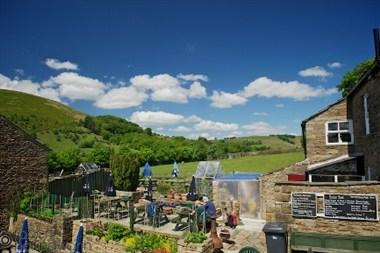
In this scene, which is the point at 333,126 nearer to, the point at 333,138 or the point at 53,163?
the point at 333,138

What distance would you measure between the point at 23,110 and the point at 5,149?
Answer: 301 feet

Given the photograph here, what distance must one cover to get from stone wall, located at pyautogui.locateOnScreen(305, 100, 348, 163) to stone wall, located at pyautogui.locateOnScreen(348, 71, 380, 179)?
2.47ft

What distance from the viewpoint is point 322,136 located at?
64.8 feet

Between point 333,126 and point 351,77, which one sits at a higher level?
point 351,77

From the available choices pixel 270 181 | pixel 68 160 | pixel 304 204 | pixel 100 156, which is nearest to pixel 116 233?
pixel 304 204

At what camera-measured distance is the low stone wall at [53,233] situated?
55.2 ft

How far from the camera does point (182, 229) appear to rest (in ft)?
49.3

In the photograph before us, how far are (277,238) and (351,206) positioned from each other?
2622 mm

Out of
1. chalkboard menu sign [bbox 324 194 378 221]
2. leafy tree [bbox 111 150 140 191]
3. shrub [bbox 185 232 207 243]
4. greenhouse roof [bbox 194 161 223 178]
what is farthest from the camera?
leafy tree [bbox 111 150 140 191]

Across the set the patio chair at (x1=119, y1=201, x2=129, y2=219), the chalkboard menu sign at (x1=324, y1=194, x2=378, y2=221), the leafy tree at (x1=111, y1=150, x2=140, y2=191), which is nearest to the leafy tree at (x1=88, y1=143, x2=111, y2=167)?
the leafy tree at (x1=111, y1=150, x2=140, y2=191)

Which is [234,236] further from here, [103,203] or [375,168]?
[103,203]

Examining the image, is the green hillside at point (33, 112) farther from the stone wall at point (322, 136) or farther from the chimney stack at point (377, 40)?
the chimney stack at point (377, 40)

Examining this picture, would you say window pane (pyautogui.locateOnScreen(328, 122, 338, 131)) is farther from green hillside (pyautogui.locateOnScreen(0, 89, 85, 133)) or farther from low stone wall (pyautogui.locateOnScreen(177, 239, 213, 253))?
green hillside (pyautogui.locateOnScreen(0, 89, 85, 133))

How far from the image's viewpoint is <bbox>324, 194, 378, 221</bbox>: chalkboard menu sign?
9.35 meters
